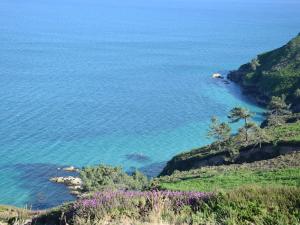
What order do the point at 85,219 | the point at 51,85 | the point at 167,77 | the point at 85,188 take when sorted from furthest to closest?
the point at 167,77, the point at 51,85, the point at 85,188, the point at 85,219

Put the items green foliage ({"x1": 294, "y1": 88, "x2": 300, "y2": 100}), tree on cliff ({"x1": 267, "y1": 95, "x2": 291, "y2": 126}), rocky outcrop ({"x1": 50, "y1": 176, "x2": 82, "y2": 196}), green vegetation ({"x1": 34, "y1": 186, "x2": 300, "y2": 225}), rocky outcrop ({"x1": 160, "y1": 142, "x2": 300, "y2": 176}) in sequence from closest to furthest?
green vegetation ({"x1": 34, "y1": 186, "x2": 300, "y2": 225})
rocky outcrop ({"x1": 160, "y1": 142, "x2": 300, "y2": 176})
rocky outcrop ({"x1": 50, "y1": 176, "x2": 82, "y2": 196})
tree on cliff ({"x1": 267, "y1": 95, "x2": 291, "y2": 126})
green foliage ({"x1": 294, "y1": 88, "x2": 300, "y2": 100})

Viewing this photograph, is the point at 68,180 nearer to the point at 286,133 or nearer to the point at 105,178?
the point at 105,178

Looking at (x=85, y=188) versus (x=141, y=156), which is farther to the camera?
(x=141, y=156)

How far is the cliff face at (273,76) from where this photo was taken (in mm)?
107688

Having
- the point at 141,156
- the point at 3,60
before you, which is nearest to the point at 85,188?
the point at 141,156

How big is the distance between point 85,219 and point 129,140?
69.9m

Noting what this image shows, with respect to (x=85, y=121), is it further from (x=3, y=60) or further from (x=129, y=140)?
(x=3, y=60)

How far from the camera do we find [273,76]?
11756 centimetres

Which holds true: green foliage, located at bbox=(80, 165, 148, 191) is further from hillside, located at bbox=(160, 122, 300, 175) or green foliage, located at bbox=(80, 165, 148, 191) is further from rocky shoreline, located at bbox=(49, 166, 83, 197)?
hillside, located at bbox=(160, 122, 300, 175)

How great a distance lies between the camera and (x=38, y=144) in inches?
3086

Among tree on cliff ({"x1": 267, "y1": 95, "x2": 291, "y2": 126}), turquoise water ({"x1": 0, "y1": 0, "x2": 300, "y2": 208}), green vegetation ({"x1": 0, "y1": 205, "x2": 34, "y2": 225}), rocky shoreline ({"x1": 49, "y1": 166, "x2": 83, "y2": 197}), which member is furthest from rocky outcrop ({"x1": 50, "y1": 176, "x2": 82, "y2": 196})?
green vegetation ({"x1": 0, "y1": 205, "x2": 34, "y2": 225})

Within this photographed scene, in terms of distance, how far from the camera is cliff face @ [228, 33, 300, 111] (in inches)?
4240

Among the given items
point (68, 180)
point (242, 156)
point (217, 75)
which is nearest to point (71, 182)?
point (68, 180)

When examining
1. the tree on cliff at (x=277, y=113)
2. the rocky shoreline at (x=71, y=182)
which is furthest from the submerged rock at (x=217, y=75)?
the rocky shoreline at (x=71, y=182)
